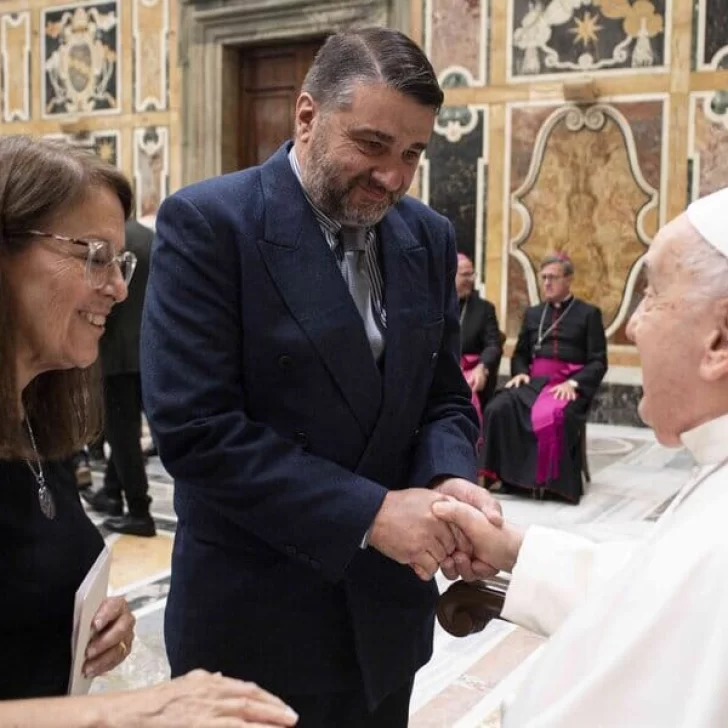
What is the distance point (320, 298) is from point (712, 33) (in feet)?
24.3

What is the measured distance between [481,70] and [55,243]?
8.04 meters

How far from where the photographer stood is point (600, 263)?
865 centimetres

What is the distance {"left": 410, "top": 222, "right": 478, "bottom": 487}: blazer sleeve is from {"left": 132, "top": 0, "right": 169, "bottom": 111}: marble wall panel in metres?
9.58

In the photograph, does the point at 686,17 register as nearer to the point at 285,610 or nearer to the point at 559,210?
the point at 559,210

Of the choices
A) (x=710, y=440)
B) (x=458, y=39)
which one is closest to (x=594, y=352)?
(x=458, y=39)

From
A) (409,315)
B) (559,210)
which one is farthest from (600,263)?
(409,315)

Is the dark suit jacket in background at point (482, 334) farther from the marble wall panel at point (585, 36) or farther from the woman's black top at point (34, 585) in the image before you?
the woman's black top at point (34, 585)

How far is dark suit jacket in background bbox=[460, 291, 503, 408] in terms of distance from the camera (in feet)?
22.9

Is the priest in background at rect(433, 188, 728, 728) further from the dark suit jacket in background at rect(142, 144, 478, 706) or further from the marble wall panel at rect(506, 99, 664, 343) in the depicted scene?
the marble wall panel at rect(506, 99, 664, 343)

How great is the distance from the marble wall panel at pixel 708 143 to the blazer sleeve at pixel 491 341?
2376 millimetres

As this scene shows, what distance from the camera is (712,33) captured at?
320 inches

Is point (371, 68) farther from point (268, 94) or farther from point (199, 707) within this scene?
point (268, 94)

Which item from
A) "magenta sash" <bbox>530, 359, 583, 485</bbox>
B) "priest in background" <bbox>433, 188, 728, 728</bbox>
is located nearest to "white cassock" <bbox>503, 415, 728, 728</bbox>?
"priest in background" <bbox>433, 188, 728, 728</bbox>

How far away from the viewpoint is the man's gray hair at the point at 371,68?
182cm
